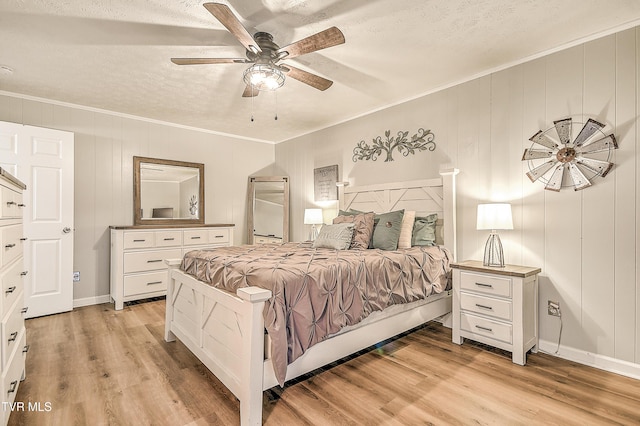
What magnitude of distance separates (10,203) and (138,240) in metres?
2.35

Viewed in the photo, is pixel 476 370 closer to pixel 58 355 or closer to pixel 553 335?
pixel 553 335

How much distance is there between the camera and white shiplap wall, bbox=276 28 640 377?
2.27m

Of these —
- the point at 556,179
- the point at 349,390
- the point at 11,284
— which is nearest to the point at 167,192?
the point at 11,284

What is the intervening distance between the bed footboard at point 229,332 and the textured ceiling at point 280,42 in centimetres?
190

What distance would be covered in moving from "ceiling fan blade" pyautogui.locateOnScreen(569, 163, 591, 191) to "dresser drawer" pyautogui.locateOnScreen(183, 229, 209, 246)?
4.27 m

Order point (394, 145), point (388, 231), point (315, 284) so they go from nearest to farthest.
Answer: point (315, 284) < point (388, 231) < point (394, 145)

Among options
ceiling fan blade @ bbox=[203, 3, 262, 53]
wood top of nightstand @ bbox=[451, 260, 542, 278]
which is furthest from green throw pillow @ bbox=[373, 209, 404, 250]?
ceiling fan blade @ bbox=[203, 3, 262, 53]

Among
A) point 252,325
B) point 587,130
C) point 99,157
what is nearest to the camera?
point 252,325

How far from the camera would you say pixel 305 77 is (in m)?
2.57

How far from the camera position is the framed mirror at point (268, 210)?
5426 mm

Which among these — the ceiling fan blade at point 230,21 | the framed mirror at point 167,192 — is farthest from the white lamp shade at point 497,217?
the framed mirror at point 167,192

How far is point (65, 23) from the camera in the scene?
2260 mm

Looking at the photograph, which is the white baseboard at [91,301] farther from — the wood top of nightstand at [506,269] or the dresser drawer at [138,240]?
the wood top of nightstand at [506,269]

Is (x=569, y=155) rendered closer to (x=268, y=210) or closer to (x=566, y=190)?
(x=566, y=190)
